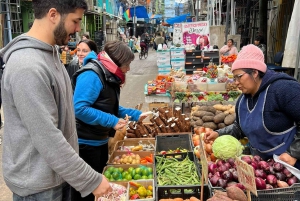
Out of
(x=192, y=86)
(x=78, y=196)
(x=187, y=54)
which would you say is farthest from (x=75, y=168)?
(x=187, y=54)

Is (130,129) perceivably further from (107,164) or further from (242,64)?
(242,64)

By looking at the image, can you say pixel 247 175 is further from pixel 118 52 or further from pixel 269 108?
pixel 118 52

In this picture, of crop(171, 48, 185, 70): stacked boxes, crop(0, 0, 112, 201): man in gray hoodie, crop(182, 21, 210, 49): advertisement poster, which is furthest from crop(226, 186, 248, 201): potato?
crop(182, 21, 210, 49): advertisement poster

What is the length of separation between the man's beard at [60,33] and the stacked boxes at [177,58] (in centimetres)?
1061

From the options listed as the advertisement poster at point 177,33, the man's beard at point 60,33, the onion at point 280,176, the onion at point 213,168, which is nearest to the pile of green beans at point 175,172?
the onion at point 213,168

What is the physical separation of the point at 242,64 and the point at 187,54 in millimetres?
9557

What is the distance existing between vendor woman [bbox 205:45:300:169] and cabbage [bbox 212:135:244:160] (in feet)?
0.73

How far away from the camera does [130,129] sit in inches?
184

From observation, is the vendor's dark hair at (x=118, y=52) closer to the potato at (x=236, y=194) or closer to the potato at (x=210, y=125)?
the potato at (x=236, y=194)

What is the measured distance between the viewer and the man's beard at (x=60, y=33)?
5.14 feet

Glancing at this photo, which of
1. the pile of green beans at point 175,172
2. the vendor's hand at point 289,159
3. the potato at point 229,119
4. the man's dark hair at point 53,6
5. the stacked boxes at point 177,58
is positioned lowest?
the pile of green beans at point 175,172

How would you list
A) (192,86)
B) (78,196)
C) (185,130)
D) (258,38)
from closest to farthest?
(78,196) → (185,130) → (192,86) → (258,38)

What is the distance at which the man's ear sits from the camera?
1.53m

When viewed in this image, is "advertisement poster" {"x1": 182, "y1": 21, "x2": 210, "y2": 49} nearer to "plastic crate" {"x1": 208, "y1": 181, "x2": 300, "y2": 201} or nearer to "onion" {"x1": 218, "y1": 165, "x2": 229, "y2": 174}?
"onion" {"x1": 218, "y1": 165, "x2": 229, "y2": 174}
